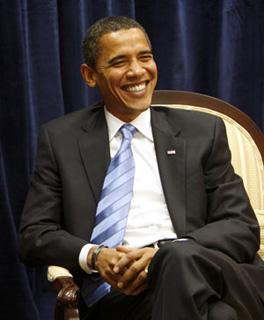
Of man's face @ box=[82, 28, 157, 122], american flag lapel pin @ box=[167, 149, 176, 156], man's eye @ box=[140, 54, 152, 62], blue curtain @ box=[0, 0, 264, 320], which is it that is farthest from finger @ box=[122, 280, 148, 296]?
blue curtain @ box=[0, 0, 264, 320]

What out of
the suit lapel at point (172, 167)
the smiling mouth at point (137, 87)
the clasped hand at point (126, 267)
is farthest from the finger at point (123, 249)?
the smiling mouth at point (137, 87)

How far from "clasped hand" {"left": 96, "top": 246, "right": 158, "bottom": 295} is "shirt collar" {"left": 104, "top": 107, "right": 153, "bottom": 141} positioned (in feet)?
1.42

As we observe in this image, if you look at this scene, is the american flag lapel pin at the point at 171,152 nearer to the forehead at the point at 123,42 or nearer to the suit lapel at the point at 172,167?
the suit lapel at the point at 172,167

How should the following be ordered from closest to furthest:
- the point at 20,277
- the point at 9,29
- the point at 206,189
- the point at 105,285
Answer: the point at 105,285 < the point at 206,189 < the point at 9,29 < the point at 20,277

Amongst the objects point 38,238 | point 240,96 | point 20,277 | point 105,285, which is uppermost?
point 240,96

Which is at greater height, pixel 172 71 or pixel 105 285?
pixel 172 71

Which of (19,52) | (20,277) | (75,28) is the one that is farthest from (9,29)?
(20,277)

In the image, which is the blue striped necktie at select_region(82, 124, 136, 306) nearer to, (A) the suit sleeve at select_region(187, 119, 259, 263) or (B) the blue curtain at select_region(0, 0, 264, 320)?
(A) the suit sleeve at select_region(187, 119, 259, 263)

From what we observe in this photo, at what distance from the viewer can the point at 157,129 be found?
2.07 m

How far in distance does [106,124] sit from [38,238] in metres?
0.44

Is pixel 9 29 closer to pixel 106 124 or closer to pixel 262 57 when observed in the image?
pixel 106 124

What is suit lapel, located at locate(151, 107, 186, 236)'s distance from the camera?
196 cm

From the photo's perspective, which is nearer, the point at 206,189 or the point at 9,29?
the point at 206,189

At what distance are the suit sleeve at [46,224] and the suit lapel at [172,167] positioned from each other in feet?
0.99
